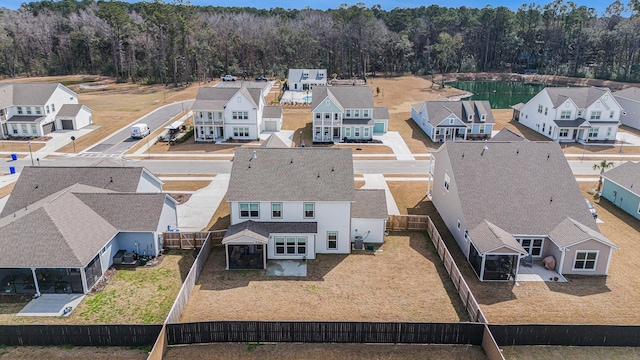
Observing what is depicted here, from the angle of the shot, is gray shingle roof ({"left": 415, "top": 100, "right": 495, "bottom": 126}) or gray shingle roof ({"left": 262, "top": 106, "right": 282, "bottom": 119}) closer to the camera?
gray shingle roof ({"left": 415, "top": 100, "right": 495, "bottom": 126})

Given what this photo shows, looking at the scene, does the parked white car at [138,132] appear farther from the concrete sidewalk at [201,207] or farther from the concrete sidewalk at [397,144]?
the concrete sidewalk at [397,144]

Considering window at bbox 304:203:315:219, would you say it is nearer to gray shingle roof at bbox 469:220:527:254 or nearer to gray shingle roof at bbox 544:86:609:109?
gray shingle roof at bbox 469:220:527:254

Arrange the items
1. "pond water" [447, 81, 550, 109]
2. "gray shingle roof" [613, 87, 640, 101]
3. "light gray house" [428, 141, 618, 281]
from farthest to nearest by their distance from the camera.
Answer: "pond water" [447, 81, 550, 109], "gray shingle roof" [613, 87, 640, 101], "light gray house" [428, 141, 618, 281]

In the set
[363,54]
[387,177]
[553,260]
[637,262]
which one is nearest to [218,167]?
[387,177]

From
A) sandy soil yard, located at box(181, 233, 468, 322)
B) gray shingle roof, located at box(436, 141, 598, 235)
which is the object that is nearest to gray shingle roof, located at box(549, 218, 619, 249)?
gray shingle roof, located at box(436, 141, 598, 235)

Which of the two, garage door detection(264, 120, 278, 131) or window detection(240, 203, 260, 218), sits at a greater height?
garage door detection(264, 120, 278, 131)

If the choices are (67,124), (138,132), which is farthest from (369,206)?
(67,124)

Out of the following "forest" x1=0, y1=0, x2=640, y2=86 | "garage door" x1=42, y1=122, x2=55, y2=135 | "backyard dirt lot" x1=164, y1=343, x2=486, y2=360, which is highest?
"forest" x1=0, y1=0, x2=640, y2=86

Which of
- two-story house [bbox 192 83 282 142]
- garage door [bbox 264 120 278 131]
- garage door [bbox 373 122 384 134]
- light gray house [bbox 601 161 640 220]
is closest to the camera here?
light gray house [bbox 601 161 640 220]

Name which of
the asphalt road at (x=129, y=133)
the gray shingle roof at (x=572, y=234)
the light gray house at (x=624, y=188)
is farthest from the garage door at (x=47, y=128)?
the light gray house at (x=624, y=188)
